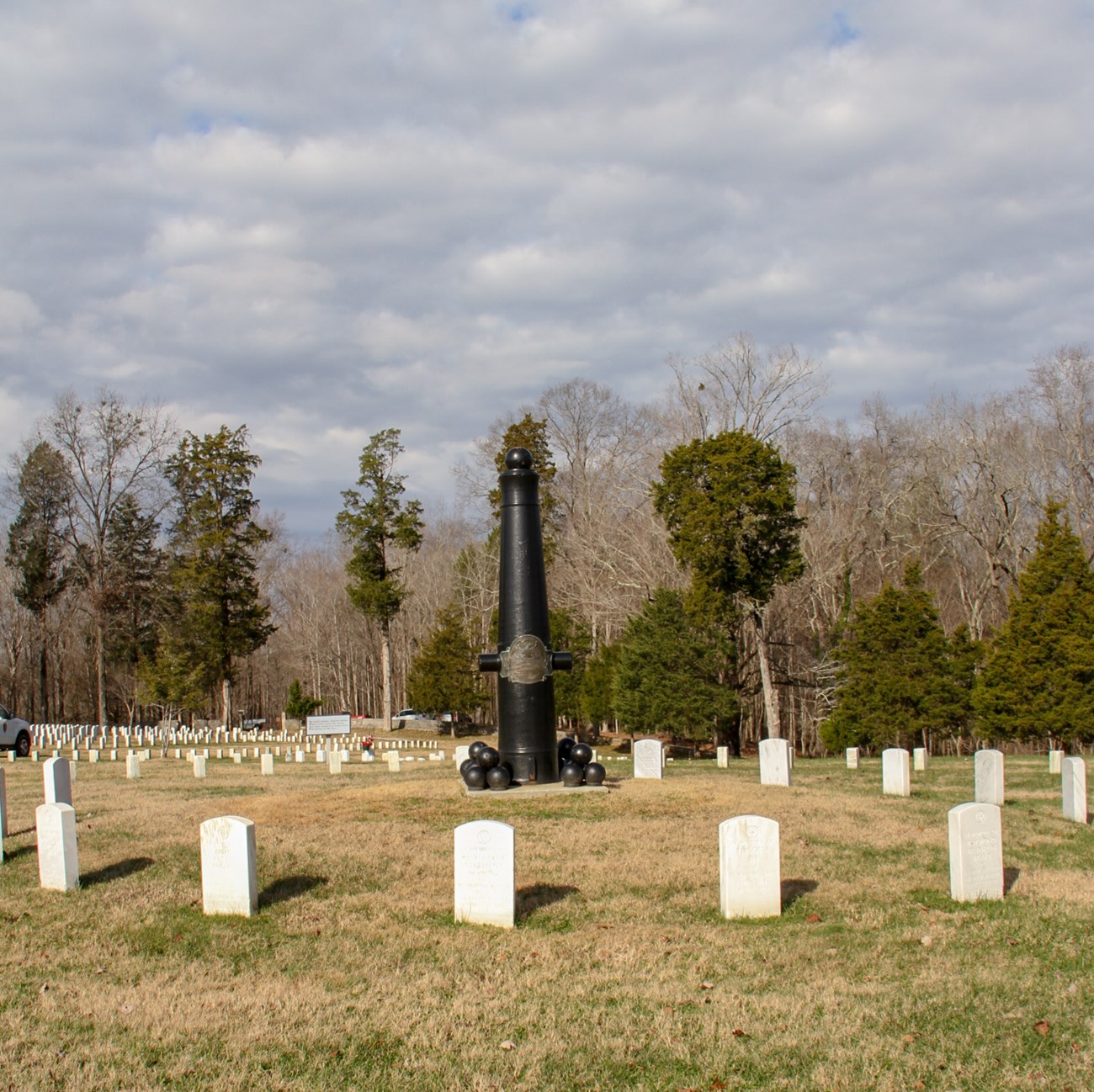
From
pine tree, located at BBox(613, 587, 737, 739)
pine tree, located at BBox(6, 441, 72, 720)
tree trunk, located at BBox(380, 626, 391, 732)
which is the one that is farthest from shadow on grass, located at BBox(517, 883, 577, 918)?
pine tree, located at BBox(6, 441, 72, 720)

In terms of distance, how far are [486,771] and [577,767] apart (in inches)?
49.6

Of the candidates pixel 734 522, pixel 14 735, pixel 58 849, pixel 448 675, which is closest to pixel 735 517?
pixel 734 522

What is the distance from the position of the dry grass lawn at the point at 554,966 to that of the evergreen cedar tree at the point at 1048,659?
50.0 feet

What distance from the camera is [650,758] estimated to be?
1572cm

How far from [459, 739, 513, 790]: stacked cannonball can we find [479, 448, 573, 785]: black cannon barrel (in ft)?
0.56

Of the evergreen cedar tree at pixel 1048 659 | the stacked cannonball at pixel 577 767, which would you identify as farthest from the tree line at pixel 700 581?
the stacked cannonball at pixel 577 767

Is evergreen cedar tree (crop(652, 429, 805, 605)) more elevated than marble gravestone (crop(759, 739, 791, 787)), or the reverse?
evergreen cedar tree (crop(652, 429, 805, 605))

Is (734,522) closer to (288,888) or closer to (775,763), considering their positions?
(775,763)

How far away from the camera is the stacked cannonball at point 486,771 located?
13.0m

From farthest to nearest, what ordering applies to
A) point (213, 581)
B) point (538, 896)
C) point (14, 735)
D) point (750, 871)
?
point (213, 581) → point (14, 735) → point (538, 896) → point (750, 871)

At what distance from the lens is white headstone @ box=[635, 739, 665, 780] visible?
1566 cm

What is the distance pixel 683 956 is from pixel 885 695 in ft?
73.7

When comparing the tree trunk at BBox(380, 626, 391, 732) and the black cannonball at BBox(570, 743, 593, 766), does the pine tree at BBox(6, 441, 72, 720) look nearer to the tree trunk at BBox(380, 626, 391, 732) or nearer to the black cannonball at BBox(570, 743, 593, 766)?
the tree trunk at BBox(380, 626, 391, 732)

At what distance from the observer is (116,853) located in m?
10.2
